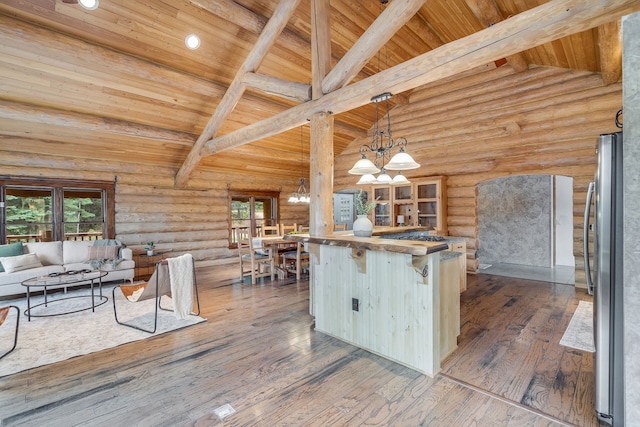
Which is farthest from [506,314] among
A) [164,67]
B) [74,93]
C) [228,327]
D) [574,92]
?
[74,93]

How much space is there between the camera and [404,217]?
736cm

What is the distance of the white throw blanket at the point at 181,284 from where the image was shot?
12.2 ft

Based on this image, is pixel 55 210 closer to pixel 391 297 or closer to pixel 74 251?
pixel 74 251

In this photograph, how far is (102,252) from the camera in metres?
5.88

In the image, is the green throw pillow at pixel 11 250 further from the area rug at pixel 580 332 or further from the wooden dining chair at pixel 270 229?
the area rug at pixel 580 332

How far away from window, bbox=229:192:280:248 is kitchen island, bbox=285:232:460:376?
204 inches

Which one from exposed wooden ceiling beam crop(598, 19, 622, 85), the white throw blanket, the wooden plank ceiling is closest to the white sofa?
the wooden plank ceiling

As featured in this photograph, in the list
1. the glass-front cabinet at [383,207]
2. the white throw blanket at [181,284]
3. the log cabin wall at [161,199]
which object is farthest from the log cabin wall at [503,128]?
the white throw blanket at [181,284]

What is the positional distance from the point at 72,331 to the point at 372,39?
478 cm

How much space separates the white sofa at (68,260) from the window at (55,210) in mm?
532

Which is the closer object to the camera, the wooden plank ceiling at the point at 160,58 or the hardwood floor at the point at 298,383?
the hardwood floor at the point at 298,383

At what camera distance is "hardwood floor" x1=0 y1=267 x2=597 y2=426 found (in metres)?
A: 2.11

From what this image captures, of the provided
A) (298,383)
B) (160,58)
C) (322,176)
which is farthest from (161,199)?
(298,383)

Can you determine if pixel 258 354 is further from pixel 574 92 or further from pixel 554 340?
pixel 574 92
